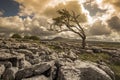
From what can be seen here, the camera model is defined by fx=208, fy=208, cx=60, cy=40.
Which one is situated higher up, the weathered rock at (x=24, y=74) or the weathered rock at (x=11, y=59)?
the weathered rock at (x=11, y=59)

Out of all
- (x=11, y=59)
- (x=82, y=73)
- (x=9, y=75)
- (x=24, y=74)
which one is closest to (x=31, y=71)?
(x=24, y=74)

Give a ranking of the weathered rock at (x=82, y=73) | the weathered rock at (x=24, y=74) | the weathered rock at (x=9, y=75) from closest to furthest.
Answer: the weathered rock at (x=24, y=74) < the weathered rock at (x=9, y=75) < the weathered rock at (x=82, y=73)

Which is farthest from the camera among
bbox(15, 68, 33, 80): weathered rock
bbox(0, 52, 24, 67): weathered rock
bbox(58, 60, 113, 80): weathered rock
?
bbox(0, 52, 24, 67): weathered rock

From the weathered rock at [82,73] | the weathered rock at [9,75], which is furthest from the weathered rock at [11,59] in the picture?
the weathered rock at [82,73]

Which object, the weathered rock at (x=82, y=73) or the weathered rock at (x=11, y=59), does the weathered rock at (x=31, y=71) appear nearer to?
the weathered rock at (x=82, y=73)

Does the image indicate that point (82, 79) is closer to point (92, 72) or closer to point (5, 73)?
point (92, 72)

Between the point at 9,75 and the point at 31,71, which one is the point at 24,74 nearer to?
the point at 31,71

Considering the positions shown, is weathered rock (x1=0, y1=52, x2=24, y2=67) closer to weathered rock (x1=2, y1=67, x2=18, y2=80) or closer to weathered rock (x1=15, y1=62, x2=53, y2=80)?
weathered rock (x1=2, y1=67, x2=18, y2=80)

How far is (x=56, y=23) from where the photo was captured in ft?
215

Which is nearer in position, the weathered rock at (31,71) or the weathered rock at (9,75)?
the weathered rock at (31,71)

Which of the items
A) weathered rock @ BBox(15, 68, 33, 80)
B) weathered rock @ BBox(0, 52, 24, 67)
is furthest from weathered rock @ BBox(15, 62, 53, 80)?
weathered rock @ BBox(0, 52, 24, 67)

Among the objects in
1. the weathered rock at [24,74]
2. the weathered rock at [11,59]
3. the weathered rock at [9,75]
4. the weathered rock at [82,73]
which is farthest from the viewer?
the weathered rock at [11,59]

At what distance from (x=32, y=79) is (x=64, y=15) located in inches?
1837

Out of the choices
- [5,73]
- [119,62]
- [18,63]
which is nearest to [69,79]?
[5,73]
